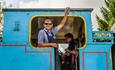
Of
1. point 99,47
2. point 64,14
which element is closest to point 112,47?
point 99,47

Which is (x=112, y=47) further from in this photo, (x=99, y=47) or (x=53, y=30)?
(x=53, y=30)

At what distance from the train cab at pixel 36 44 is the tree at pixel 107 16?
32.2 m

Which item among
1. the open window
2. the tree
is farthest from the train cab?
the tree

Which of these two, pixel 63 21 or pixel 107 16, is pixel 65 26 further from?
pixel 107 16

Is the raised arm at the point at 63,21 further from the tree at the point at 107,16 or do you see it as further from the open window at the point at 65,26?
the tree at the point at 107,16

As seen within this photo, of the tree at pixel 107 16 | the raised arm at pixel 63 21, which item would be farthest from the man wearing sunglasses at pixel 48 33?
the tree at pixel 107 16

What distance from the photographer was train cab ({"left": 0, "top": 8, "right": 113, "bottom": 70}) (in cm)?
705

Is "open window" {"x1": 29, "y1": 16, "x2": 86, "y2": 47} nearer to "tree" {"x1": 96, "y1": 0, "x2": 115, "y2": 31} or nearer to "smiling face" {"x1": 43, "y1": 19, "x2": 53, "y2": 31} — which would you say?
"smiling face" {"x1": 43, "y1": 19, "x2": 53, "y2": 31}

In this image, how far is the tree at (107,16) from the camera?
39938 mm

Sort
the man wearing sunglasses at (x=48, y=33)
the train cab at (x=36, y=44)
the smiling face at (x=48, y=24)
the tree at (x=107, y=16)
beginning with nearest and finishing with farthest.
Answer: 1. the train cab at (x=36, y=44)
2. the man wearing sunglasses at (x=48, y=33)
3. the smiling face at (x=48, y=24)
4. the tree at (x=107, y=16)

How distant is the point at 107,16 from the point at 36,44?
3455 cm

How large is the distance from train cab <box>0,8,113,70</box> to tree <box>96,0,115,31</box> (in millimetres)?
32244

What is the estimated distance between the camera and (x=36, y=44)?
731 cm

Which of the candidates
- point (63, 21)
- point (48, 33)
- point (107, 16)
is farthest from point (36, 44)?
point (107, 16)
